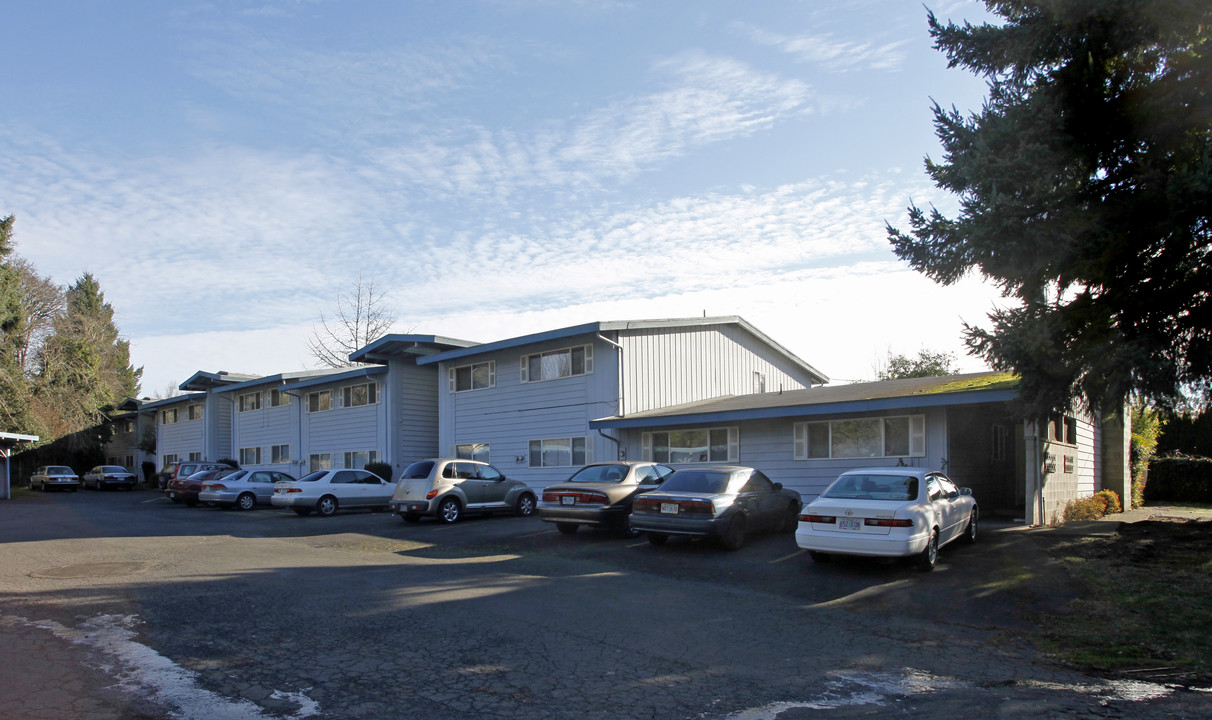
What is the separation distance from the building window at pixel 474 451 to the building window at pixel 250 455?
18019mm

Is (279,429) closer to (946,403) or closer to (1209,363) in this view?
(946,403)

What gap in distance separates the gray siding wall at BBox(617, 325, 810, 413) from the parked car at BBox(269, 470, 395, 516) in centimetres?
853

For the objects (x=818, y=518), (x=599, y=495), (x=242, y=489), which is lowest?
(x=242, y=489)

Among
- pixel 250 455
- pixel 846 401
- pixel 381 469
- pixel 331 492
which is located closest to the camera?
pixel 846 401

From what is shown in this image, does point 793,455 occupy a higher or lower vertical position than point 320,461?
higher

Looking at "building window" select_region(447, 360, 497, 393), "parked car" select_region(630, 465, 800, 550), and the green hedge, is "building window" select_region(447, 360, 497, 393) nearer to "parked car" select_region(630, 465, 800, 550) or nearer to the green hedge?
"parked car" select_region(630, 465, 800, 550)

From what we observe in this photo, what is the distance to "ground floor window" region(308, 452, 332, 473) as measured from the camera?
3541cm

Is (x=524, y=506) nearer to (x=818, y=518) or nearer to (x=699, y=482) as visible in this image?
(x=699, y=482)

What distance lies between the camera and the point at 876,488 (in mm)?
12078

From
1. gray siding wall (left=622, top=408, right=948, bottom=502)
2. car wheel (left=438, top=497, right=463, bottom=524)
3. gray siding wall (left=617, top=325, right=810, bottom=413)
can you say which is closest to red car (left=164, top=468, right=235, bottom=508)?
car wheel (left=438, top=497, right=463, bottom=524)

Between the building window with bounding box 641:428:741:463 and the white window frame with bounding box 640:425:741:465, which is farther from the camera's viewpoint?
the building window with bounding box 641:428:741:463

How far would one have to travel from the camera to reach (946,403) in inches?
616

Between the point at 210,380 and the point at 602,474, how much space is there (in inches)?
1424

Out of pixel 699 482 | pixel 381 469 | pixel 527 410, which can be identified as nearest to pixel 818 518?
pixel 699 482
